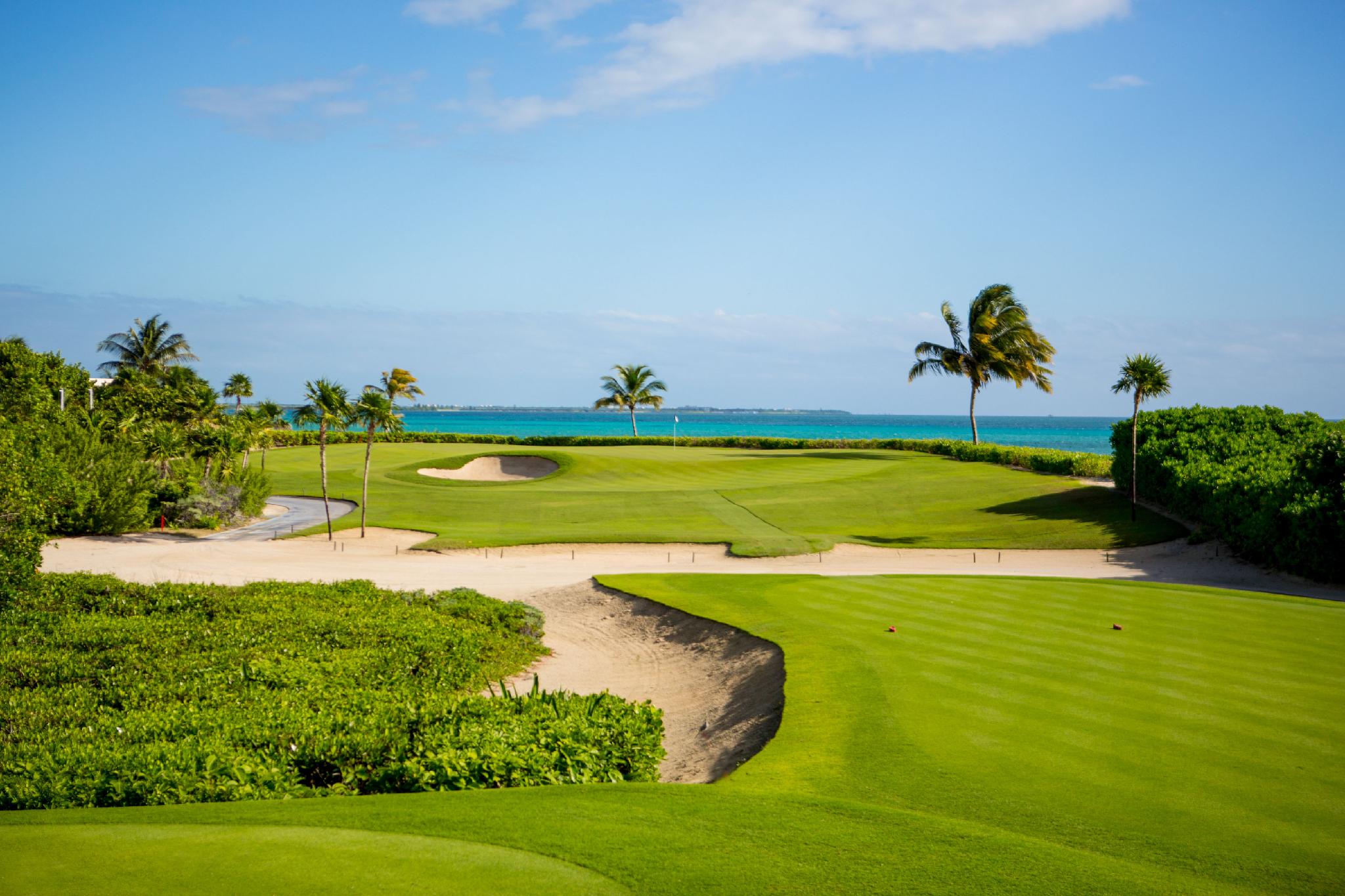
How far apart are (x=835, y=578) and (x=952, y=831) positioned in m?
14.9

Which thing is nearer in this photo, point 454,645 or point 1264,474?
point 454,645

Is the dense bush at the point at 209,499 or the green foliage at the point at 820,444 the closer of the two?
the dense bush at the point at 209,499

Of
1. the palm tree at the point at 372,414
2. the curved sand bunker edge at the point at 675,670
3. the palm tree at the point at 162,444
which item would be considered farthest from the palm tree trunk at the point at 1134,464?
the palm tree at the point at 162,444

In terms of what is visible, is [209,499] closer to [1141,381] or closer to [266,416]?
[266,416]

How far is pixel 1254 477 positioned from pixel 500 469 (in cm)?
4071

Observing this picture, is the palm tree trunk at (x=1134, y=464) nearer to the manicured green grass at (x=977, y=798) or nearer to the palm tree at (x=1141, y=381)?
the palm tree at (x=1141, y=381)

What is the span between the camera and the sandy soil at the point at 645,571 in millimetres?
13227

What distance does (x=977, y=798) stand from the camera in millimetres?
7324

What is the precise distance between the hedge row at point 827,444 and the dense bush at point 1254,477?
18.2 ft

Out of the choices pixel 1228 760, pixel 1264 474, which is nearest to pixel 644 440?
pixel 1264 474

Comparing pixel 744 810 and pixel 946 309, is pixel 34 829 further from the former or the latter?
pixel 946 309

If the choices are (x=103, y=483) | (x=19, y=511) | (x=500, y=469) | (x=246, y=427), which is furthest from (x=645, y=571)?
(x=500, y=469)

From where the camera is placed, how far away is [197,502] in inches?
1463

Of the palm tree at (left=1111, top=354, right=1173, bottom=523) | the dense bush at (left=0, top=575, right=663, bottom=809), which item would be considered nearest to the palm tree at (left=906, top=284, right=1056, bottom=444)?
the palm tree at (left=1111, top=354, right=1173, bottom=523)
